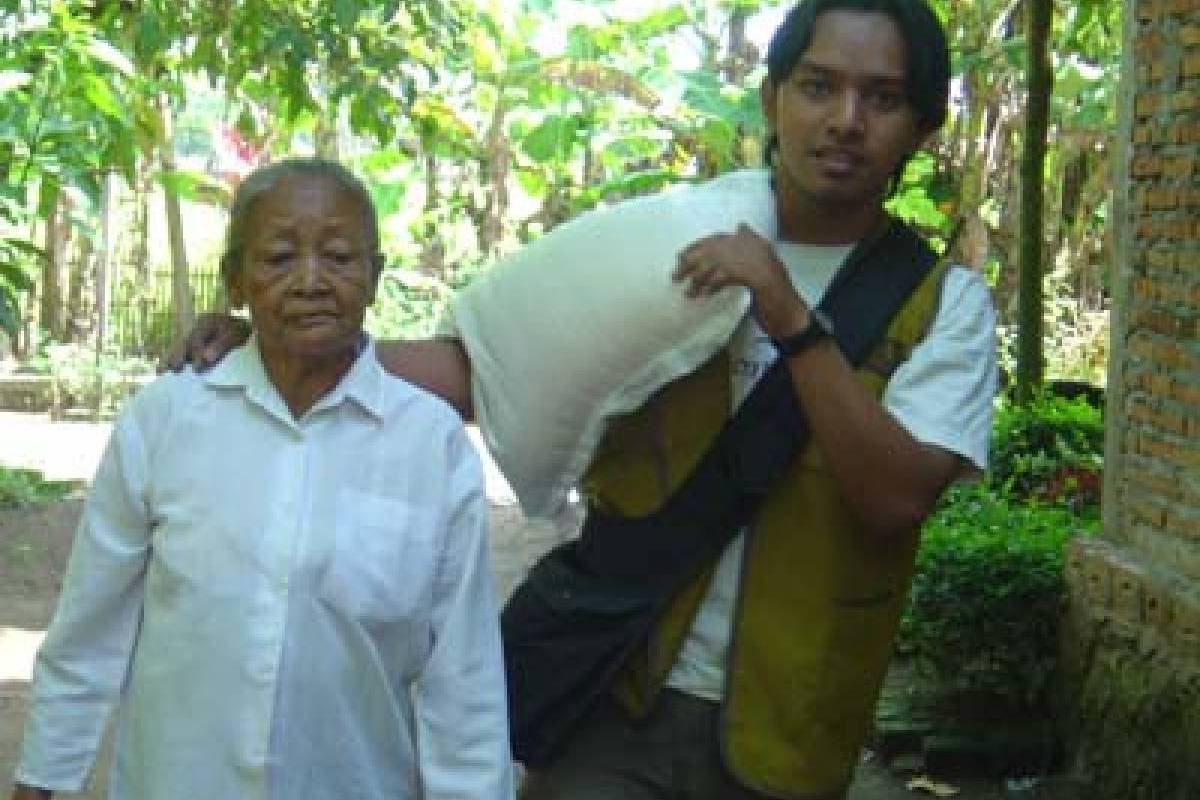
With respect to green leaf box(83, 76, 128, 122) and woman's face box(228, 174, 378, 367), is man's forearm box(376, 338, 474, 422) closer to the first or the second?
woman's face box(228, 174, 378, 367)

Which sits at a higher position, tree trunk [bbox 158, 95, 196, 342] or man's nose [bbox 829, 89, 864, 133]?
man's nose [bbox 829, 89, 864, 133]

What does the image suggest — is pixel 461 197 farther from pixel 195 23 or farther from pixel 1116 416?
pixel 1116 416

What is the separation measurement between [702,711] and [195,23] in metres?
6.84

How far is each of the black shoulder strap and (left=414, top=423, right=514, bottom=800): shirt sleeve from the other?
0.25m

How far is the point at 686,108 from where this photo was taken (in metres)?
14.8

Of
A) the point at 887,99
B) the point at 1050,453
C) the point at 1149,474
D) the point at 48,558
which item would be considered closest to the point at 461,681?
the point at 887,99

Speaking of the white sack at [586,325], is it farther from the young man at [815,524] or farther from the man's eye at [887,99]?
the man's eye at [887,99]

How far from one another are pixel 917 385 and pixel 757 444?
0.21 meters

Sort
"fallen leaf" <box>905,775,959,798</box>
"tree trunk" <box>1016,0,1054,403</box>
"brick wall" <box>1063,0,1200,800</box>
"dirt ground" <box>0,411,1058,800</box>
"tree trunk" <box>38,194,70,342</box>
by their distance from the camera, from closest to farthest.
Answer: "brick wall" <box>1063,0,1200,800</box>
"fallen leaf" <box>905,775,959,798</box>
"dirt ground" <box>0,411,1058,800</box>
"tree trunk" <box>1016,0,1054,403</box>
"tree trunk" <box>38,194,70,342</box>

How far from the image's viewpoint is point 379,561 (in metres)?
2.18

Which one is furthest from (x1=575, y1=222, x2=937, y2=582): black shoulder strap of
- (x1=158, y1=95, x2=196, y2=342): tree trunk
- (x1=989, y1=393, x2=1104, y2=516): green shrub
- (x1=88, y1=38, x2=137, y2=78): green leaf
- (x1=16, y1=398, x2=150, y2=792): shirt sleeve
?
(x1=158, y1=95, x2=196, y2=342): tree trunk

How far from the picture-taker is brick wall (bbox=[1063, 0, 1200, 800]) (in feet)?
15.6

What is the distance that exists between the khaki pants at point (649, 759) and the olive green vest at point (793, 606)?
0.03 meters

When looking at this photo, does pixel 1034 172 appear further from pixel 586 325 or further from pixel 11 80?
pixel 586 325
